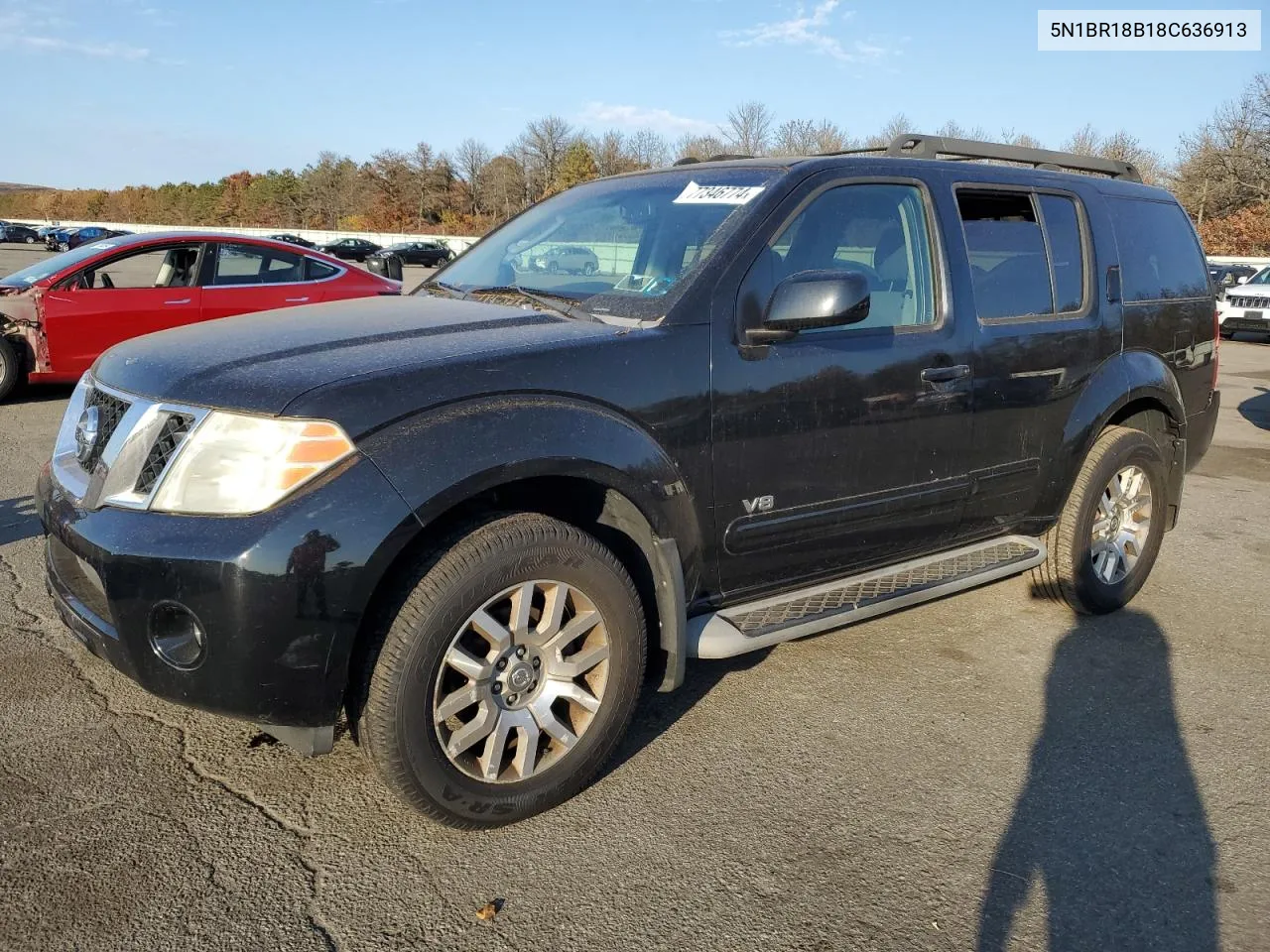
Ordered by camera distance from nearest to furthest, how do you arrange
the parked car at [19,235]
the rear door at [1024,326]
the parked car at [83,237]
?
the rear door at [1024,326] → the parked car at [83,237] → the parked car at [19,235]

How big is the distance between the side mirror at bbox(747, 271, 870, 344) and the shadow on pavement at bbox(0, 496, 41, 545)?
416 centimetres

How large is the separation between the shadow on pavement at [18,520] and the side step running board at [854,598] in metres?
3.91

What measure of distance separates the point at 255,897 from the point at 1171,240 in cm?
486

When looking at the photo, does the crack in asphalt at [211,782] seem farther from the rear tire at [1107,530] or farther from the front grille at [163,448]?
the rear tire at [1107,530]

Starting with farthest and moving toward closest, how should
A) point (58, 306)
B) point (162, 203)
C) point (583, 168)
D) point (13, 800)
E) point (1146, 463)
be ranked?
point (162, 203)
point (583, 168)
point (58, 306)
point (1146, 463)
point (13, 800)

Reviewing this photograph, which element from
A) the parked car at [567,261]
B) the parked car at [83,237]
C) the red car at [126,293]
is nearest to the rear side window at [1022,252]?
the parked car at [567,261]

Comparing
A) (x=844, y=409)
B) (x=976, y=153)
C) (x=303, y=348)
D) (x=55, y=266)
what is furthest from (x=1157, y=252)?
(x=55, y=266)

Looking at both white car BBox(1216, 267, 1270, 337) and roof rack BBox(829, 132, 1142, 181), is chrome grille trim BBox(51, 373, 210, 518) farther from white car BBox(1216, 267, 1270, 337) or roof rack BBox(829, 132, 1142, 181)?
white car BBox(1216, 267, 1270, 337)

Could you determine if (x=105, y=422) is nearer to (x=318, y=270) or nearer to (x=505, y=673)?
(x=505, y=673)

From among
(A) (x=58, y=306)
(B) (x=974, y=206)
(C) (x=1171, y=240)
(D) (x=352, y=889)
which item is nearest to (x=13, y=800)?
(D) (x=352, y=889)

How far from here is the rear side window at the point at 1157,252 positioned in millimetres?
4535

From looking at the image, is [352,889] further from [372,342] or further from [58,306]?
[58,306]

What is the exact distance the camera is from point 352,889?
249 cm

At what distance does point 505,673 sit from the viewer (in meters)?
2.71
